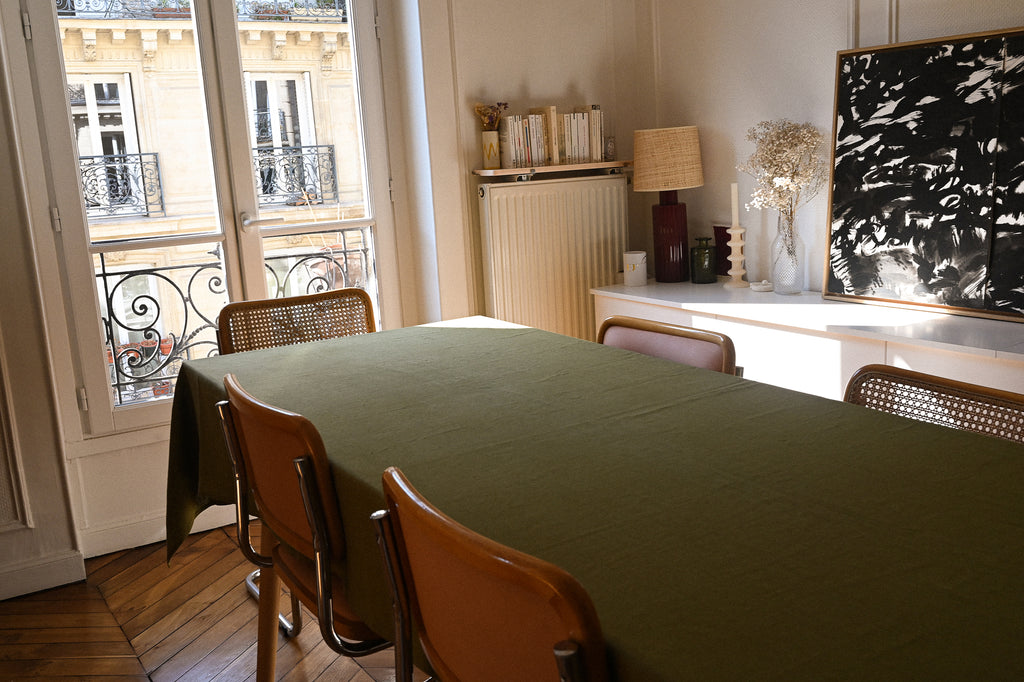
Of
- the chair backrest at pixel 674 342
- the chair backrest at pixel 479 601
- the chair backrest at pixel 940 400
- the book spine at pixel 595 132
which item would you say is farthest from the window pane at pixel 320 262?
the chair backrest at pixel 479 601

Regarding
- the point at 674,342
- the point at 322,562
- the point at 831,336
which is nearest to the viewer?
the point at 322,562

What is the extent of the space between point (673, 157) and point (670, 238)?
36 cm

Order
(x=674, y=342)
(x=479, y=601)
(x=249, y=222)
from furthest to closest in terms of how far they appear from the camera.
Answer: (x=249, y=222), (x=674, y=342), (x=479, y=601)

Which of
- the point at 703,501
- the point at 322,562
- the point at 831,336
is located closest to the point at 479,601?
the point at 703,501

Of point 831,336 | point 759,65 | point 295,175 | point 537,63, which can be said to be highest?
point 537,63

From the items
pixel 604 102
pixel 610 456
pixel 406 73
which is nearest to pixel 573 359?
pixel 610 456

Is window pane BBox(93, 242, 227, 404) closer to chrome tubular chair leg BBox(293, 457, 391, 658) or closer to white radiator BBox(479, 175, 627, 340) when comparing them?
white radiator BBox(479, 175, 627, 340)

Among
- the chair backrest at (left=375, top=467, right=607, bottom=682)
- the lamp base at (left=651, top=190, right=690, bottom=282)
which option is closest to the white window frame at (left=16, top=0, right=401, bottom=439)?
the lamp base at (left=651, top=190, right=690, bottom=282)

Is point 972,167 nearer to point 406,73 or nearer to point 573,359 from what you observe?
point 573,359

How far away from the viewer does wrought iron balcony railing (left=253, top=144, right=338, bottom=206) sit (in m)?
3.68

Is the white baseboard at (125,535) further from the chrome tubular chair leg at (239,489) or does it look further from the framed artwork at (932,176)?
the framed artwork at (932,176)

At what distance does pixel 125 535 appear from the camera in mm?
3480

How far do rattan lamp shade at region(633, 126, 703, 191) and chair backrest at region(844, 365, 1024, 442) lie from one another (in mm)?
2120

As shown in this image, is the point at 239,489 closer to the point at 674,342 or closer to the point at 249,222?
the point at 674,342
